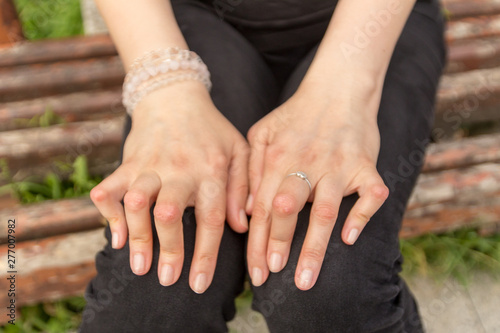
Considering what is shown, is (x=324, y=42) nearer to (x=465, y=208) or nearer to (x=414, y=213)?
(x=414, y=213)

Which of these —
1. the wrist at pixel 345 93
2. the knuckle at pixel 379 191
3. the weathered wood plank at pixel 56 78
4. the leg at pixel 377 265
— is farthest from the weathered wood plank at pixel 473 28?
the weathered wood plank at pixel 56 78

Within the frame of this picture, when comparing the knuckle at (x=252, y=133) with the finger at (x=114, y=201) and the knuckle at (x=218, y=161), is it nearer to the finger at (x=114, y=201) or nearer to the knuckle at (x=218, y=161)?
the knuckle at (x=218, y=161)

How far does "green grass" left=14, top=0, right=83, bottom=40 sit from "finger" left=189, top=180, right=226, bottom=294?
195 centimetres

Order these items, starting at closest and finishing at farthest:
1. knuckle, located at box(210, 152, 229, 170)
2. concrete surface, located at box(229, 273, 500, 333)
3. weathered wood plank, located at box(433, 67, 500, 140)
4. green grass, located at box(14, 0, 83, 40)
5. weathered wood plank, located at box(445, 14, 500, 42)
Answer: knuckle, located at box(210, 152, 229, 170) → concrete surface, located at box(229, 273, 500, 333) → weathered wood plank, located at box(433, 67, 500, 140) → weathered wood plank, located at box(445, 14, 500, 42) → green grass, located at box(14, 0, 83, 40)

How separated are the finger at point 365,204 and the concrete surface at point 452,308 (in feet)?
2.52

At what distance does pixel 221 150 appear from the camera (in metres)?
0.94

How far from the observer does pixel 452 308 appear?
1539 millimetres

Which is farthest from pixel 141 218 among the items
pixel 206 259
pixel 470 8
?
pixel 470 8

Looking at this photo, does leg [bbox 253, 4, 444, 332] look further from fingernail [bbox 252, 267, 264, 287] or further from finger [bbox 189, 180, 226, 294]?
finger [bbox 189, 180, 226, 294]

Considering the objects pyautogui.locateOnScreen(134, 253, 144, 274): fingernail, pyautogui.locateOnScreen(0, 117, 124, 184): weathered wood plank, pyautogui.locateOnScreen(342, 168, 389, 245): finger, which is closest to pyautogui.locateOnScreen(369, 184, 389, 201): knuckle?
pyautogui.locateOnScreen(342, 168, 389, 245): finger

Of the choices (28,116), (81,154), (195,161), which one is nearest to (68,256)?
(81,154)

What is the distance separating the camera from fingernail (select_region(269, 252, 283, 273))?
88cm

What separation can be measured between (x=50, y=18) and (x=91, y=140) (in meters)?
1.48

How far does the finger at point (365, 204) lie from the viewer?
2.80ft
